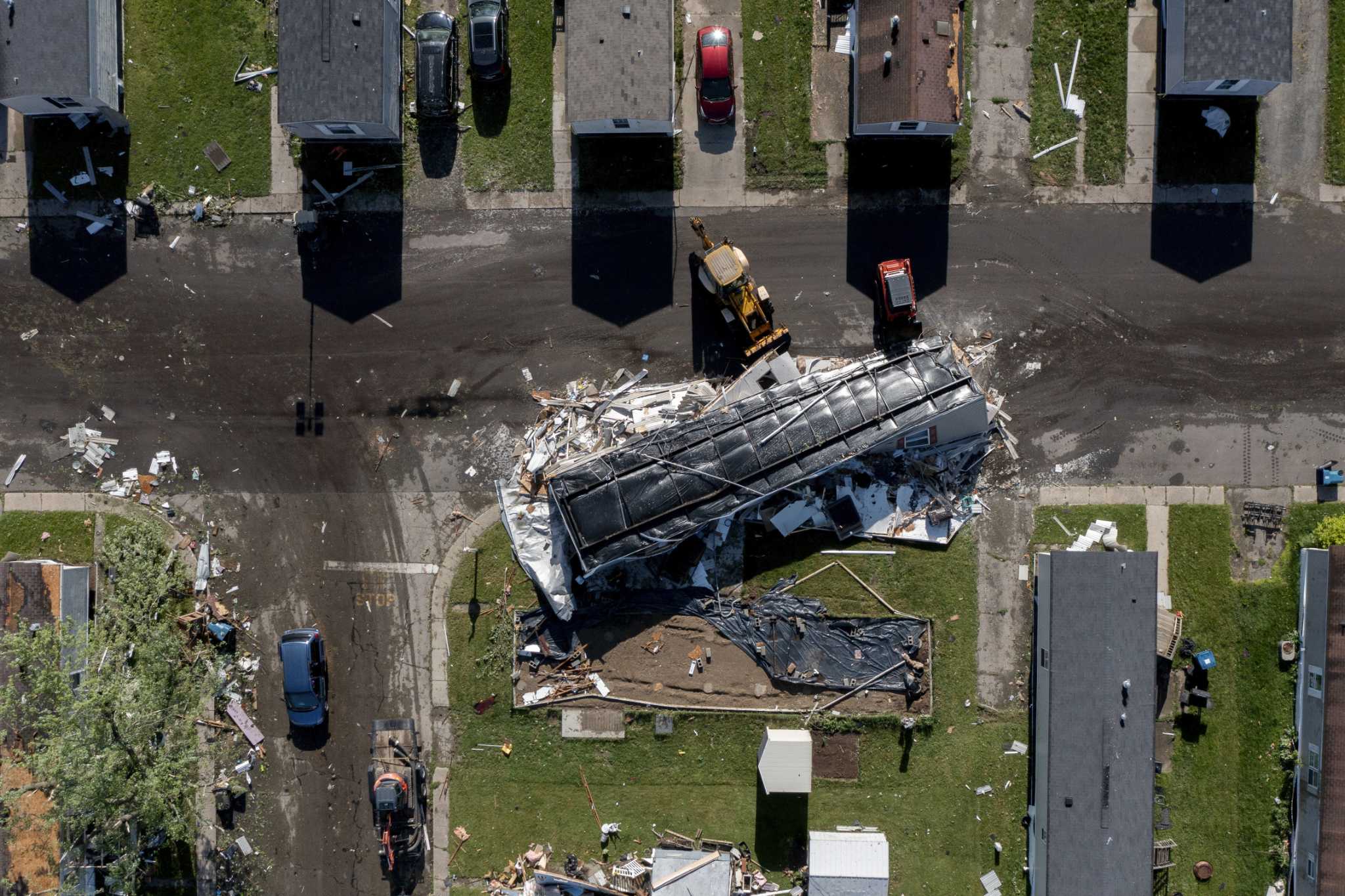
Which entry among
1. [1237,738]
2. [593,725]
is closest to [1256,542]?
[1237,738]

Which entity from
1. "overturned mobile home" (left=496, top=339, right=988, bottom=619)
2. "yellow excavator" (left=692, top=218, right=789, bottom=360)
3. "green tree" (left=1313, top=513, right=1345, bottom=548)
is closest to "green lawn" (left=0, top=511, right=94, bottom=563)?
"overturned mobile home" (left=496, top=339, right=988, bottom=619)

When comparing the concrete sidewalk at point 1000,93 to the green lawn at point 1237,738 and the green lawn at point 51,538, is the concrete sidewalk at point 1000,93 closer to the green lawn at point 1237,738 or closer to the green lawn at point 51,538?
the green lawn at point 1237,738

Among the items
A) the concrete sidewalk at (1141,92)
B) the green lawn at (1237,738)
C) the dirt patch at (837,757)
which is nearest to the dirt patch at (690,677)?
the dirt patch at (837,757)

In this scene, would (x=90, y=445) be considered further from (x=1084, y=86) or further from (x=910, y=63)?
(x=1084, y=86)

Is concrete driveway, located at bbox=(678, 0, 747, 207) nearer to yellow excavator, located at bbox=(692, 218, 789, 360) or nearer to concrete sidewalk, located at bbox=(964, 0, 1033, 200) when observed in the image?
yellow excavator, located at bbox=(692, 218, 789, 360)

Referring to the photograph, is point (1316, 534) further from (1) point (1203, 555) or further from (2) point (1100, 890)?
(2) point (1100, 890)

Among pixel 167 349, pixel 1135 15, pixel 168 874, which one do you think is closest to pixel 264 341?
pixel 167 349
